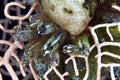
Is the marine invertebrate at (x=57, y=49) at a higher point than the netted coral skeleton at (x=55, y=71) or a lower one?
higher

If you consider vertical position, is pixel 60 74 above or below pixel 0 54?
below

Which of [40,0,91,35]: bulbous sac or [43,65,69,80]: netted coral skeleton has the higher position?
[40,0,91,35]: bulbous sac

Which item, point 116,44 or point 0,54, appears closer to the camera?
point 116,44

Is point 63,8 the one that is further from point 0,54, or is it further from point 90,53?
point 0,54

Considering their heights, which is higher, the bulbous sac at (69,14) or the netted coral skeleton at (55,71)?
the bulbous sac at (69,14)

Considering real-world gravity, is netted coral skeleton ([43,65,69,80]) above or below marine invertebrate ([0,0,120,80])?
below

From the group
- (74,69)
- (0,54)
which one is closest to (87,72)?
(74,69)
